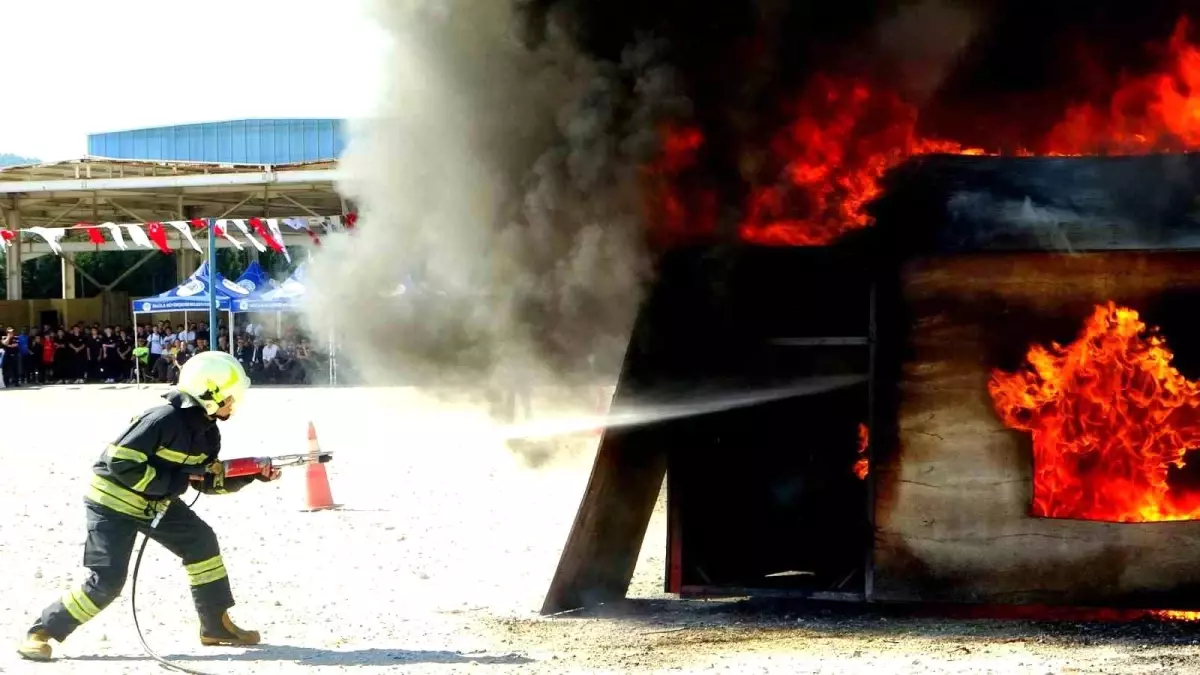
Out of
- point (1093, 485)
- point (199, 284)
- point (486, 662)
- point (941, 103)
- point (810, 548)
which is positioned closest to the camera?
point (486, 662)

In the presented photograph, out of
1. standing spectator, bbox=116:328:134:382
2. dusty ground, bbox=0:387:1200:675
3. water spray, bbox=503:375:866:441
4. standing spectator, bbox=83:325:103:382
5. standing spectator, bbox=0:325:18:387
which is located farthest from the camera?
standing spectator, bbox=83:325:103:382

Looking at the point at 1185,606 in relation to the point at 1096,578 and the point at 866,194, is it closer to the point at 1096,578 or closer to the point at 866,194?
the point at 1096,578

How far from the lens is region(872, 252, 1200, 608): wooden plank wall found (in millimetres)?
6207

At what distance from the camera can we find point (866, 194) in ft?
22.7

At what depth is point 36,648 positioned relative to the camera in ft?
19.6

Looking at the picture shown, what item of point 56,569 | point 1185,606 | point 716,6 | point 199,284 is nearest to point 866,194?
point 716,6

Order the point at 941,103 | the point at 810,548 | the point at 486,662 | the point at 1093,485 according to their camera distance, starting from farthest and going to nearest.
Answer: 1. the point at 941,103
2. the point at 810,548
3. the point at 1093,485
4. the point at 486,662

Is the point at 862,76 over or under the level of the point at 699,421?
over

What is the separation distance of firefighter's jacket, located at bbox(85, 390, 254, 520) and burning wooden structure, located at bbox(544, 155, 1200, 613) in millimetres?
2027

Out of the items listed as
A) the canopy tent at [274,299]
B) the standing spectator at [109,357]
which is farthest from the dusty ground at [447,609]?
the standing spectator at [109,357]

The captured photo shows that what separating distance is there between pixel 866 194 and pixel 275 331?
2423cm

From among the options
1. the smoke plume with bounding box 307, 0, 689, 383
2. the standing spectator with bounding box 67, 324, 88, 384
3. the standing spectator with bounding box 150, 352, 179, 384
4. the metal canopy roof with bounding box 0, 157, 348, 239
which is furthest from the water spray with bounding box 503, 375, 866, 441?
the standing spectator with bounding box 67, 324, 88, 384

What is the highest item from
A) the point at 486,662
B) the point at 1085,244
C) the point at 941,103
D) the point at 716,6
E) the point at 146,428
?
the point at 716,6

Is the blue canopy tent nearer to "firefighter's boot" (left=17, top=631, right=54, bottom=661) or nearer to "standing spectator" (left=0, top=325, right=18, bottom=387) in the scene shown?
"standing spectator" (left=0, top=325, right=18, bottom=387)
